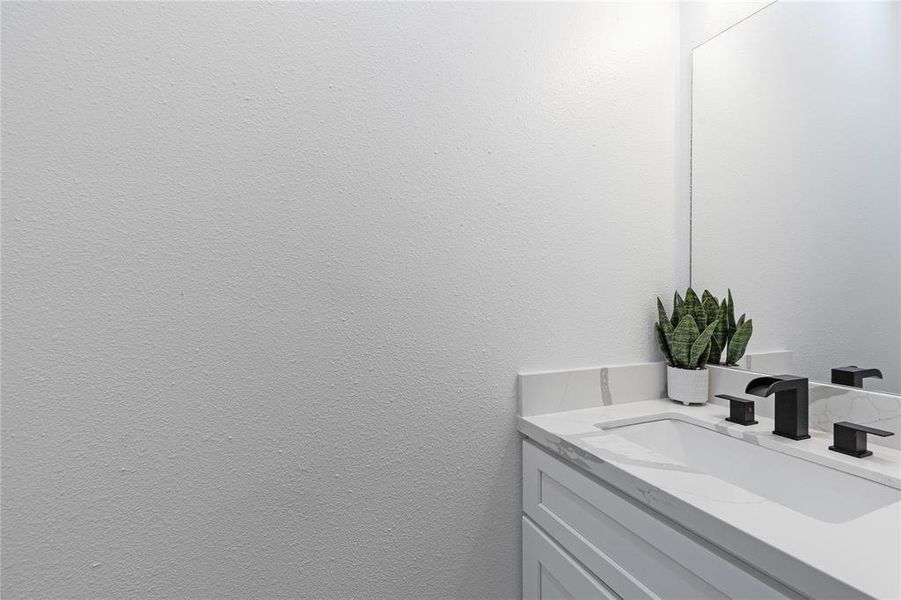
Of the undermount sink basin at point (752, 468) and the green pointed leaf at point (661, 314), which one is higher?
the green pointed leaf at point (661, 314)

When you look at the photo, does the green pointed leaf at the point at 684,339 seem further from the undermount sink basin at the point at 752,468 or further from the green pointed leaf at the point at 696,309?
the undermount sink basin at the point at 752,468

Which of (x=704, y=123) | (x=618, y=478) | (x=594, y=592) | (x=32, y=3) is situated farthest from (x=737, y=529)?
(x=32, y=3)

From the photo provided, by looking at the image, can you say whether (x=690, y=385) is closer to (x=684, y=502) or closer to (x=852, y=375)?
(x=852, y=375)

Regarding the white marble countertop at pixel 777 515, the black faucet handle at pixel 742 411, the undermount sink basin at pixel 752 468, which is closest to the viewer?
the white marble countertop at pixel 777 515

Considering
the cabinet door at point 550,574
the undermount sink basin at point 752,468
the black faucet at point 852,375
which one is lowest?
the cabinet door at point 550,574

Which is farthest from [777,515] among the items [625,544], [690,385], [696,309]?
[696,309]

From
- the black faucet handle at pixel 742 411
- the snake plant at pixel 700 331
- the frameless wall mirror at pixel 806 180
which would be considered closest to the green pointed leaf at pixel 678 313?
the snake plant at pixel 700 331

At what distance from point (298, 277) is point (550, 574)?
2.69 ft

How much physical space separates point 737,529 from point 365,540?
0.71 meters

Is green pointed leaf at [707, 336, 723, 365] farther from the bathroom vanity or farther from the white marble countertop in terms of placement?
the white marble countertop

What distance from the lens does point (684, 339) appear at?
46.4 inches

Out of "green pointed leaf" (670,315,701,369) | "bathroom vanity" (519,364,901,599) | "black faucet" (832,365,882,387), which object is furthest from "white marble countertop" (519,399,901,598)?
"green pointed leaf" (670,315,701,369)

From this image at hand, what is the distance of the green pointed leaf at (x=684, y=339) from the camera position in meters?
1.17

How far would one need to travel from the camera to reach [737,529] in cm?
58
